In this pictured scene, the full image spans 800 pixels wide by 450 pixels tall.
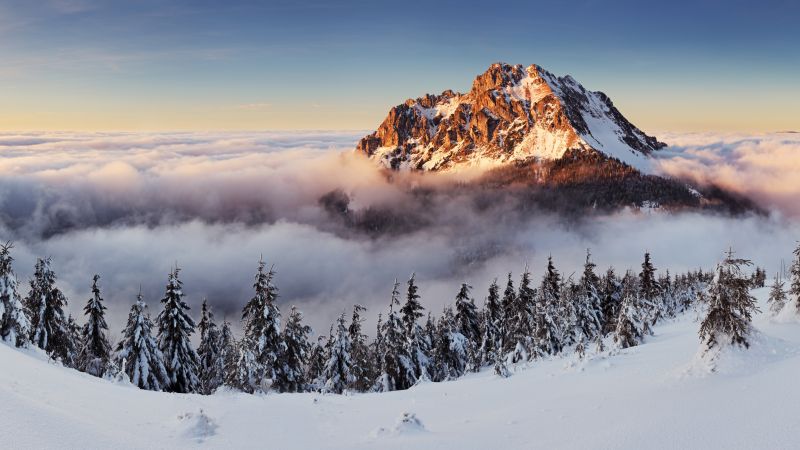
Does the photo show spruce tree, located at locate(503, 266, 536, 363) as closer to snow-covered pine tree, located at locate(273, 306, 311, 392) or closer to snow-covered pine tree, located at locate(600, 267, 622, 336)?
snow-covered pine tree, located at locate(600, 267, 622, 336)

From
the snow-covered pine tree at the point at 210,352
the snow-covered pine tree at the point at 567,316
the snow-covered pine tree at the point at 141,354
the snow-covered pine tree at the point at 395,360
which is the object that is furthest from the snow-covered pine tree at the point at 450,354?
the snow-covered pine tree at the point at 141,354

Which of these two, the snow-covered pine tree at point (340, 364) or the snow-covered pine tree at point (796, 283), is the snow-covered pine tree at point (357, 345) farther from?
the snow-covered pine tree at point (796, 283)

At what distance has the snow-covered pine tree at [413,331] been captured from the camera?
37.8 m

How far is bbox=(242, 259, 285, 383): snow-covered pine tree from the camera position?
32125 millimetres

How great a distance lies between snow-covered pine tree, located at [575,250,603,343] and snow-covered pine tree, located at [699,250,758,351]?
97.0 feet

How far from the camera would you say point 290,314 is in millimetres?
36594

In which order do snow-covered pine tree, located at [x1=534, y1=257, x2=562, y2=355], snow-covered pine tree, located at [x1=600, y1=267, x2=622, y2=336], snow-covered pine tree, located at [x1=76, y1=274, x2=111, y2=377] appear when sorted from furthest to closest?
snow-covered pine tree, located at [x1=600, y1=267, x2=622, y2=336] < snow-covered pine tree, located at [x1=534, y1=257, x2=562, y2=355] < snow-covered pine tree, located at [x1=76, y1=274, x2=111, y2=377]

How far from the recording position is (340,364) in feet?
120

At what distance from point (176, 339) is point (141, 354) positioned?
3208mm

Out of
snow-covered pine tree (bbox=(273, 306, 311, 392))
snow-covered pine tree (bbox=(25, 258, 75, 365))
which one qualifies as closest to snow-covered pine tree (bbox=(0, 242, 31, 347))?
snow-covered pine tree (bbox=(25, 258, 75, 365))

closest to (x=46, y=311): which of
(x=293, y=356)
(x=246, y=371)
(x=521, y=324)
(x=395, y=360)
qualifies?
(x=246, y=371)

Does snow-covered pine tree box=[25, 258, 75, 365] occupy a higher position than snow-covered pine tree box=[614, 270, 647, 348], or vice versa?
snow-covered pine tree box=[614, 270, 647, 348]

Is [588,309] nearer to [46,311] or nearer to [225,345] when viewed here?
[225,345]

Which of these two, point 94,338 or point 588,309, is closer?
point 94,338
